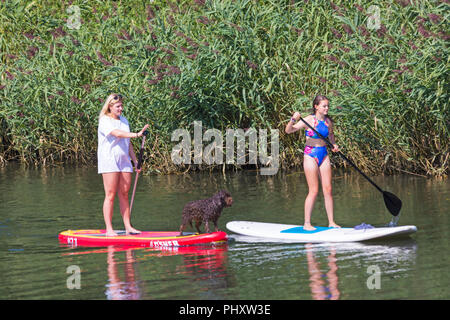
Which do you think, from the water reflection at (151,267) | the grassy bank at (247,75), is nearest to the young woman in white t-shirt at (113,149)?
the water reflection at (151,267)

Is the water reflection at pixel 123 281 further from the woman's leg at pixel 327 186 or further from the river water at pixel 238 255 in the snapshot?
the woman's leg at pixel 327 186

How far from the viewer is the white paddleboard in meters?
9.00

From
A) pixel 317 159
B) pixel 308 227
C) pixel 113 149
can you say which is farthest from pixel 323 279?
pixel 113 149

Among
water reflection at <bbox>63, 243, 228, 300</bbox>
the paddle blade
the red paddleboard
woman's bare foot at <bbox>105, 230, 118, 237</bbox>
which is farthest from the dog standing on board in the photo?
the paddle blade

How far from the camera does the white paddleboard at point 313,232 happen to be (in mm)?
9000

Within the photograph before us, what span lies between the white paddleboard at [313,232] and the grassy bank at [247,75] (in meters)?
3.71

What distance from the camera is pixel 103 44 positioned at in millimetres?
16594

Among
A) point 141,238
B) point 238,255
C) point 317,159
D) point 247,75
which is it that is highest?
point 247,75

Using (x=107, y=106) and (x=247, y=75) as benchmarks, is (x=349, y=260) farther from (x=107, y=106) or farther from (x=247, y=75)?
(x=247, y=75)

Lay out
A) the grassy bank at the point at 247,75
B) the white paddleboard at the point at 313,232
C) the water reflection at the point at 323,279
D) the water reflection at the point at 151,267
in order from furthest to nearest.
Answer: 1. the grassy bank at the point at 247,75
2. the white paddleboard at the point at 313,232
3. the water reflection at the point at 151,267
4. the water reflection at the point at 323,279

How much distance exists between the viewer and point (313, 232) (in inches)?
368

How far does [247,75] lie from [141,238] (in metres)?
5.85
